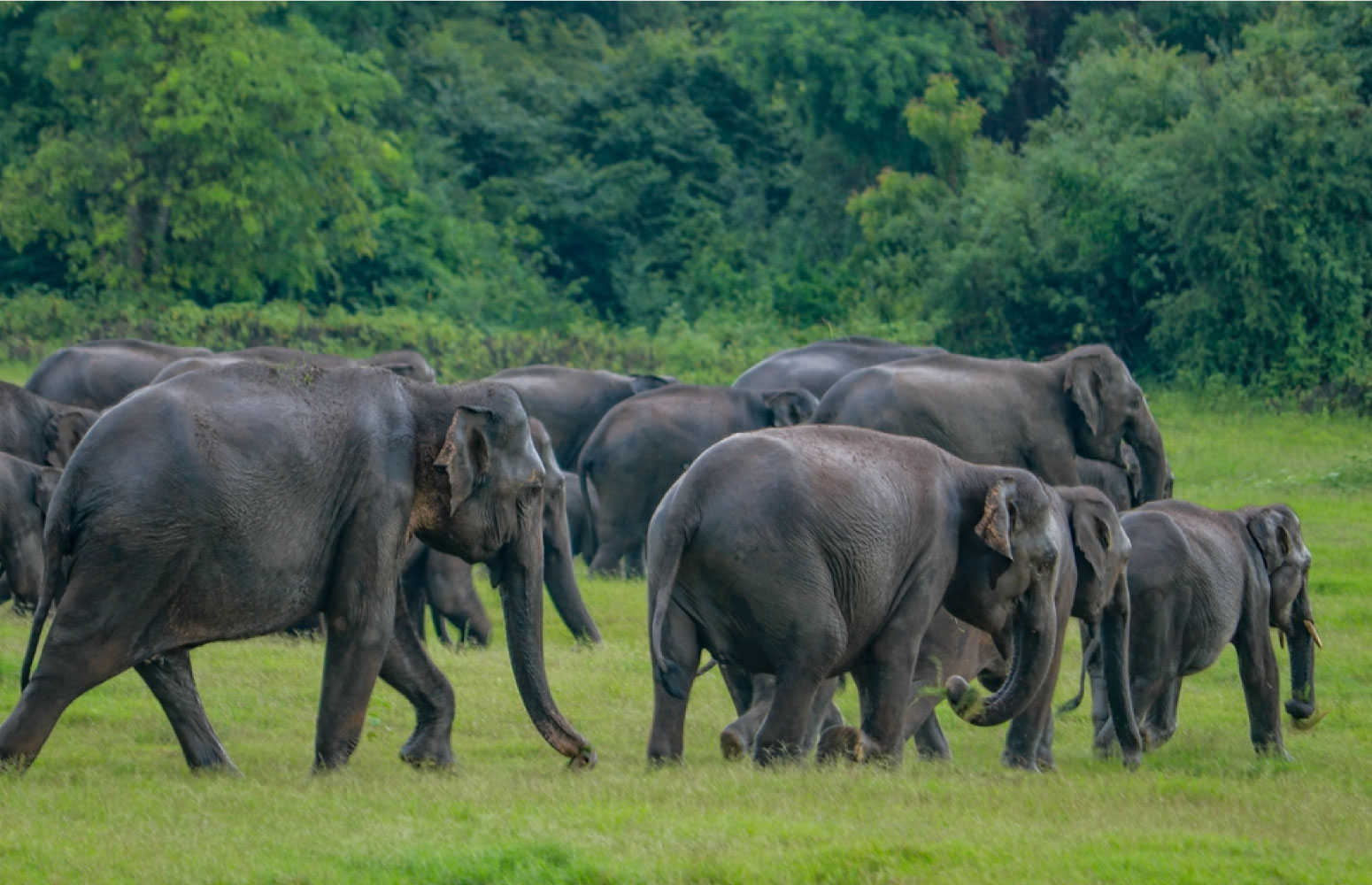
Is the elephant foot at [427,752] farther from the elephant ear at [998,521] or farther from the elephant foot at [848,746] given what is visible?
the elephant ear at [998,521]

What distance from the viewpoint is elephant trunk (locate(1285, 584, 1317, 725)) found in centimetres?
970

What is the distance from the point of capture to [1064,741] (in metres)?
9.69

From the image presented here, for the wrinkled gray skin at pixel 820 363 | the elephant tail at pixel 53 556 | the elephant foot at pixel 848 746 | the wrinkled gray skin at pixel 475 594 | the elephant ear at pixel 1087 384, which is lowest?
→ the wrinkled gray skin at pixel 820 363

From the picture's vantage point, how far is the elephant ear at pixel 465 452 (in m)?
7.48

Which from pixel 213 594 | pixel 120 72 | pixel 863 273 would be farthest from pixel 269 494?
pixel 863 273

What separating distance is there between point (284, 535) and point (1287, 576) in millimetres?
4918

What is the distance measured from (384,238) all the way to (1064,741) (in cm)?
2557

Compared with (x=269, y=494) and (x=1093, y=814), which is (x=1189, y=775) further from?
(x=269, y=494)

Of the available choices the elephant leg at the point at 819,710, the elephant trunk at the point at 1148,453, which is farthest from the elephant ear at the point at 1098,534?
the elephant trunk at the point at 1148,453

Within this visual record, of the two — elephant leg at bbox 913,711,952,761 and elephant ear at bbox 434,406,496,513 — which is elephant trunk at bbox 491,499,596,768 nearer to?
elephant ear at bbox 434,406,496,513

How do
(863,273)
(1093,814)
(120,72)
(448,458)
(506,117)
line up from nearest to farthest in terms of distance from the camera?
1. (1093,814)
2. (448,458)
3. (120,72)
4. (863,273)
5. (506,117)

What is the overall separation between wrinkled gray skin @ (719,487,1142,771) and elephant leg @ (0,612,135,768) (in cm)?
263

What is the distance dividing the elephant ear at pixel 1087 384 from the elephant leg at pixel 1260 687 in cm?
379

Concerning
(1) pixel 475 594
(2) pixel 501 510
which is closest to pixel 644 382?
(1) pixel 475 594
